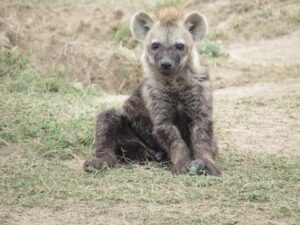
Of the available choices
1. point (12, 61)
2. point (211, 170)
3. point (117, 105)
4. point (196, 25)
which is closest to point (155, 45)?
point (196, 25)

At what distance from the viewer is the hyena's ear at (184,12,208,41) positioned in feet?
18.9

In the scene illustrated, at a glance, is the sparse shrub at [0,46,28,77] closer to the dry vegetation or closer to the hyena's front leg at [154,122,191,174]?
the dry vegetation

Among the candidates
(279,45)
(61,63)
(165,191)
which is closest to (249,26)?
(279,45)

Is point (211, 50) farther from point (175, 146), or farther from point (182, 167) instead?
point (182, 167)

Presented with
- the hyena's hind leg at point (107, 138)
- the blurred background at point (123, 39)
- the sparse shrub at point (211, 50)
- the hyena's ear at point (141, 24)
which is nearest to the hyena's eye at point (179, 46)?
the hyena's ear at point (141, 24)

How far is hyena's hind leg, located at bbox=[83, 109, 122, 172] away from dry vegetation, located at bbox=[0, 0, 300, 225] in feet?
0.47

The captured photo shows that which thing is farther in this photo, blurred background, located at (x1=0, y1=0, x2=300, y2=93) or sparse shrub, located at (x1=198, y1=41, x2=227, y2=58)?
sparse shrub, located at (x1=198, y1=41, x2=227, y2=58)

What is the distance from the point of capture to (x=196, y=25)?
229 inches

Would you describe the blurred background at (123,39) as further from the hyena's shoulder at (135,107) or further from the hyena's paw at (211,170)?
the hyena's paw at (211,170)

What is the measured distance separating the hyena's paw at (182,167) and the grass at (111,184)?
0.34ft

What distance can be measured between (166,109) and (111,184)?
104 centimetres

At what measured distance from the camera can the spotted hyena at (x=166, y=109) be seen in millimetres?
5301

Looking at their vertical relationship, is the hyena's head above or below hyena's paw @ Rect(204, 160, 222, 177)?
above

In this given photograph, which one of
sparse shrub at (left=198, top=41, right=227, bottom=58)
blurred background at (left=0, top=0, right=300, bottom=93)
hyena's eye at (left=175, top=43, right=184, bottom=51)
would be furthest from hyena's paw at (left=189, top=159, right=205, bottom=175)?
sparse shrub at (left=198, top=41, right=227, bottom=58)
